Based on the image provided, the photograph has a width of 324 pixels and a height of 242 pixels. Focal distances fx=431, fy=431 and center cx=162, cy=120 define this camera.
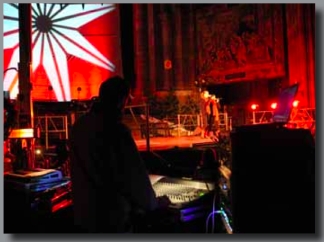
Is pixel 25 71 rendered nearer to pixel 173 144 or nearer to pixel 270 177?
pixel 270 177

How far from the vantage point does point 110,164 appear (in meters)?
1.64

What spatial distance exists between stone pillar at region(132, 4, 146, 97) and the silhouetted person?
308 inches

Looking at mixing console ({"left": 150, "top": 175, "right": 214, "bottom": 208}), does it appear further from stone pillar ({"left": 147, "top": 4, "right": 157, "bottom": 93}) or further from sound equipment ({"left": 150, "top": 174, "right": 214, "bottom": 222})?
stone pillar ({"left": 147, "top": 4, "right": 157, "bottom": 93})

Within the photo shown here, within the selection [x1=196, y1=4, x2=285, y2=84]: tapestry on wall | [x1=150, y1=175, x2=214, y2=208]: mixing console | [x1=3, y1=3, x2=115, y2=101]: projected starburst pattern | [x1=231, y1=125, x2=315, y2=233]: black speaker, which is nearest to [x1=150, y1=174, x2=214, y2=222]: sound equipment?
[x1=150, y1=175, x2=214, y2=208]: mixing console

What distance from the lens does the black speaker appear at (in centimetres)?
181

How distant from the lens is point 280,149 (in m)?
1.83

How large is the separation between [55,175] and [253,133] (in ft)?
3.64

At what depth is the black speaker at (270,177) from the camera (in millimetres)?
1807

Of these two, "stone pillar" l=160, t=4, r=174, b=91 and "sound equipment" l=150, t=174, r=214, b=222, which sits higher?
"stone pillar" l=160, t=4, r=174, b=91

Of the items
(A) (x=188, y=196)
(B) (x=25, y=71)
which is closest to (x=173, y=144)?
(B) (x=25, y=71)

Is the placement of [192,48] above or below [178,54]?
above

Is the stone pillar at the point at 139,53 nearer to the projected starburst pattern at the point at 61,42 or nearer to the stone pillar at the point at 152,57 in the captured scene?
the stone pillar at the point at 152,57

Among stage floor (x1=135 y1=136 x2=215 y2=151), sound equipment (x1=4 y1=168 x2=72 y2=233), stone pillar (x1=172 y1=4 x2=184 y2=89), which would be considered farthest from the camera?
stone pillar (x1=172 y1=4 x2=184 y2=89)

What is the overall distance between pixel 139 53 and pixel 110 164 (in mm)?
8488
